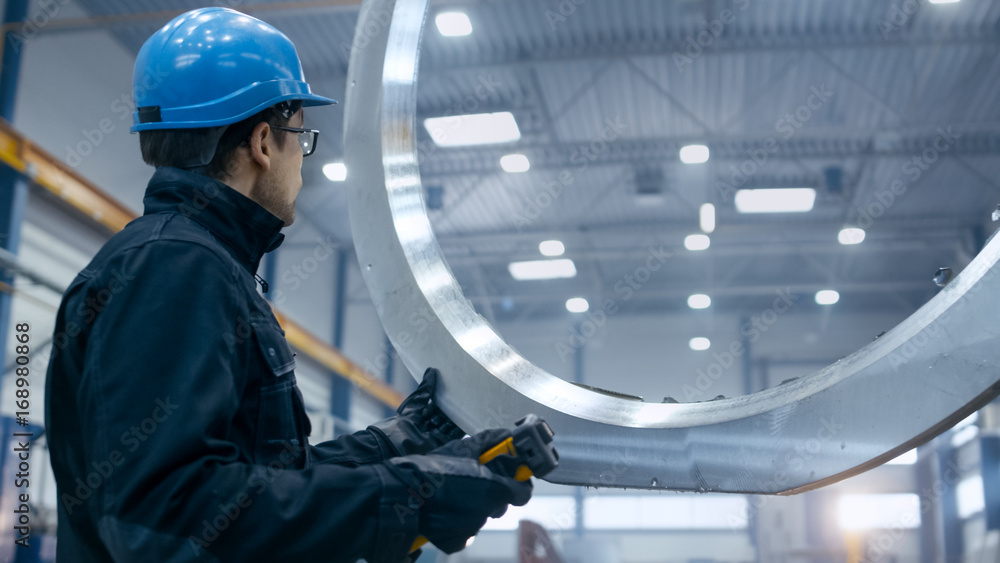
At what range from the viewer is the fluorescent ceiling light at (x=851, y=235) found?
1424 centimetres

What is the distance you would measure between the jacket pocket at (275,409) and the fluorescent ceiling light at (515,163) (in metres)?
11.4

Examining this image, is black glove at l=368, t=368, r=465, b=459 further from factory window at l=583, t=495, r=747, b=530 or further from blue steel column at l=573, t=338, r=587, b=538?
factory window at l=583, t=495, r=747, b=530

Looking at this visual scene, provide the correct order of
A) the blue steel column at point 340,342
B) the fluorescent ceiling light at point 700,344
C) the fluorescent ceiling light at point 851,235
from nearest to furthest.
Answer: the fluorescent ceiling light at point 851,235 → the blue steel column at point 340,342 → the fluorescent ceiling light at point 700,344

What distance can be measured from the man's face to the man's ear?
11 mm

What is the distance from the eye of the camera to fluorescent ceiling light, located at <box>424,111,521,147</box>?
11.9m

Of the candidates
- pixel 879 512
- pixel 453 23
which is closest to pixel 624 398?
pixel 453 23

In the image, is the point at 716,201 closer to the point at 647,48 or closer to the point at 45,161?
the point at 647,48

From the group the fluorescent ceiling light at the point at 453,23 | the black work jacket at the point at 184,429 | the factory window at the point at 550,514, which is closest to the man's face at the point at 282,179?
the black work jacket at the point at 184,429

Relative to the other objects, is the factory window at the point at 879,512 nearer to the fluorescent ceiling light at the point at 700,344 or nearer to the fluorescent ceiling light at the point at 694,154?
the fluorescent ceiling light at the point at 700,344

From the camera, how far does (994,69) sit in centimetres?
1056

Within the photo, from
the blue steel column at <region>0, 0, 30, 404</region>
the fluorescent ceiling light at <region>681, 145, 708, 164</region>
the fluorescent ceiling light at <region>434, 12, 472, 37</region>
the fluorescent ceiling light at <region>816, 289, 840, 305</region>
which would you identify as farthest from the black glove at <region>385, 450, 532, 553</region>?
the fluorescent ceiling light at <region>816, 289, 840, 305</region>

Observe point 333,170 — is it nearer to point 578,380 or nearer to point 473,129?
point 473,129

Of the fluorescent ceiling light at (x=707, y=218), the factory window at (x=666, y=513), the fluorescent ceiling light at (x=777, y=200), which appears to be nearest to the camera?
the fluorescent ceiling light at (x=777, y=200)

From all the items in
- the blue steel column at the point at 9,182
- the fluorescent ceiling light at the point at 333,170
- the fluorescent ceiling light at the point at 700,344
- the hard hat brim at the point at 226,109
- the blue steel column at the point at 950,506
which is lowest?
the hard hat brim at the point at 226,109
